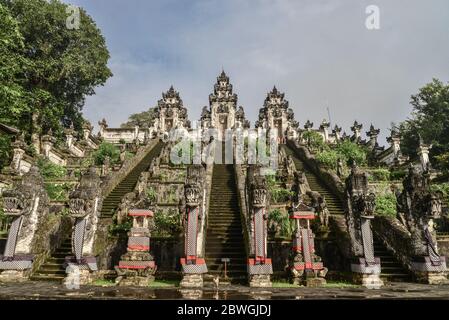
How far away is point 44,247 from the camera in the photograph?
11.9m

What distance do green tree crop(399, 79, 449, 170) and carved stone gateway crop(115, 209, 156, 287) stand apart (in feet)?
89.5

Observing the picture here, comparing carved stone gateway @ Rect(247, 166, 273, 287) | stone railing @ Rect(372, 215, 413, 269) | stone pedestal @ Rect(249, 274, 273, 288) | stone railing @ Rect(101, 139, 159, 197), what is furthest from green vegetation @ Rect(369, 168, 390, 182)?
stone railing @ Rect(101, 139, 159, 197)

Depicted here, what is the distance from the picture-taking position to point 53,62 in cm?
2992

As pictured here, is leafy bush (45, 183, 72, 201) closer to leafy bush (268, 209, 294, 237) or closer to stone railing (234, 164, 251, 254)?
stone railing (234, 164, 251, 254)

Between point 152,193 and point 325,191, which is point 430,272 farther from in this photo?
point 152,193

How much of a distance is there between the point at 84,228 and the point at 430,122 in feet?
108

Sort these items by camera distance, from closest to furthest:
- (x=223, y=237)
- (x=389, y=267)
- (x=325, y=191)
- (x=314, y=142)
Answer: (x=389, y=267) < (x=223, y=237) < (x=325, y=191) < (x=314, y=142)

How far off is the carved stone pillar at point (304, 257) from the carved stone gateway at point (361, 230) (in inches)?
47.2

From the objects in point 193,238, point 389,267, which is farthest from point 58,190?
point 389,267

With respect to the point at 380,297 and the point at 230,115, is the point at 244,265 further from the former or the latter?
the point at 230,115

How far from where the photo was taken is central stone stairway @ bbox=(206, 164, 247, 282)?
450 inches

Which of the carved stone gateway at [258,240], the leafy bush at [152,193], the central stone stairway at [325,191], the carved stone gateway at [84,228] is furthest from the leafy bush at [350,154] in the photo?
the carved stone gateway at [84,228]

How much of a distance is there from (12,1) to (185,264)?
99.2ft

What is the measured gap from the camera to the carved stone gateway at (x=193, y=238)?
9.84 metres
